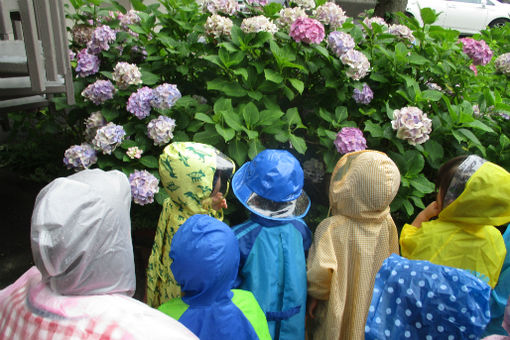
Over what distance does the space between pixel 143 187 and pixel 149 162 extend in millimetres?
246

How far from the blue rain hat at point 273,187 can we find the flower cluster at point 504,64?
2636 millimetres

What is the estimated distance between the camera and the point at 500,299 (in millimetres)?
1857

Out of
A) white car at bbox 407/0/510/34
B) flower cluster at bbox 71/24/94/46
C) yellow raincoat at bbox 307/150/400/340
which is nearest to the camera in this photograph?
yellow raincoat at bbox 307/150/400/340

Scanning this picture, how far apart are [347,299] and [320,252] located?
0.34 meters

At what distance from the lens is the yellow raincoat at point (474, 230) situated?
5.67ft

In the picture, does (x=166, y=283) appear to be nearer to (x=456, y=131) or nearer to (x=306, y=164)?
(x=306, y=164)

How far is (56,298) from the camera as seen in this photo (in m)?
1.12

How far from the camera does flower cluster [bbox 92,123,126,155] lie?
8.53ft

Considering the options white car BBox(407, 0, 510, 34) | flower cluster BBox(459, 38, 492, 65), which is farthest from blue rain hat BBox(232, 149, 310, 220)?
white car BBox(407, 0, 510, 34)

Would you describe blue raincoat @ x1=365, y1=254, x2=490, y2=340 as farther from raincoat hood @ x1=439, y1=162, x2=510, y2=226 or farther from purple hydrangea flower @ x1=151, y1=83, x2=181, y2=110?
purple hydrangea flower @ x1=151, y1=83, x2=181, y2=110

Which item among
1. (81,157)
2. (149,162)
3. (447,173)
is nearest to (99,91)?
(81,157)

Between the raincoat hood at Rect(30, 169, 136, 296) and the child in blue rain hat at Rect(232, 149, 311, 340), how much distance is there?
2.72ft

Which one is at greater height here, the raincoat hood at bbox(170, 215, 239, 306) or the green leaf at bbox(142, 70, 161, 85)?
the green leaf at bbox(142, 70, 161, 85)

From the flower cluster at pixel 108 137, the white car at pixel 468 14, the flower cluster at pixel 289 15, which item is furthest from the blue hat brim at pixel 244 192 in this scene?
the white car at pixel 468 14
